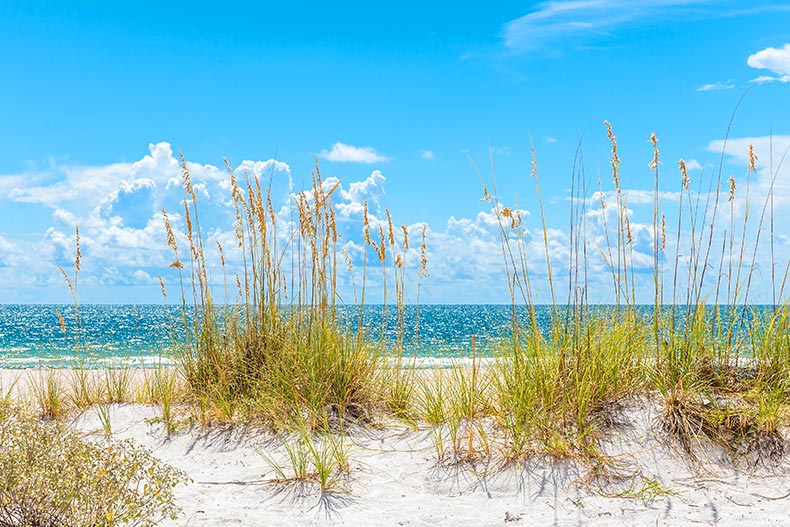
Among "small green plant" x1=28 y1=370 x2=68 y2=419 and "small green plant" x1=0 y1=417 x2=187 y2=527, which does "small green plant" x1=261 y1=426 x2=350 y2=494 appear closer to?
"small green plant" x1=0 y1=417 x2=187 y2=527

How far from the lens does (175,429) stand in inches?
210

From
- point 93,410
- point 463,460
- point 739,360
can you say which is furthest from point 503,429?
point 93,410

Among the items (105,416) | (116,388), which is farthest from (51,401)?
(105,416)

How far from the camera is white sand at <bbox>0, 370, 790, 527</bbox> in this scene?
3779mm

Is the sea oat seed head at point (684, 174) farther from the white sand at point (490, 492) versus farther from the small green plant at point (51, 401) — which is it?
the small green plant at point (51, 401)

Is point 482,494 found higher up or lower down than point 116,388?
lower down

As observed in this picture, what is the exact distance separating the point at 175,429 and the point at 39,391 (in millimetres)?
1729

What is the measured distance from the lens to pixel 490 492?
4.10 m

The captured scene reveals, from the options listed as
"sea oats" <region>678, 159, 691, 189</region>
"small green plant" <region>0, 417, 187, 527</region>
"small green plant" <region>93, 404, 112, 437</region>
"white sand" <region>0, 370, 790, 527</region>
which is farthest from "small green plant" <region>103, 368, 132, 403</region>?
"sea oats" <region>678, 159, 691, 189</region>

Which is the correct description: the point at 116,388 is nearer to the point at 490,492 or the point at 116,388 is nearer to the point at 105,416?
the point at 105,416

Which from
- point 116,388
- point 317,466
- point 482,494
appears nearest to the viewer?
point 482,494

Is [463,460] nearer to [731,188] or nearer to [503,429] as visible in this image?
[503,429]

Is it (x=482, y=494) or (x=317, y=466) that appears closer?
(x=482, y=494)

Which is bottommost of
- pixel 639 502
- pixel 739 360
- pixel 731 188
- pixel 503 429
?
pixel 639 502
